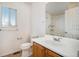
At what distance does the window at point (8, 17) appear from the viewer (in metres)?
1.53

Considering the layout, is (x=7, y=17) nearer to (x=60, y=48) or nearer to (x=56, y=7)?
(x=56, y=7)

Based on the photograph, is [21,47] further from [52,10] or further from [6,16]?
[52,10]

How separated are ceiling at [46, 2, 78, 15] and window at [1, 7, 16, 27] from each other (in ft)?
1.98

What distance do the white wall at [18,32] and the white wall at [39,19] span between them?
9 cm

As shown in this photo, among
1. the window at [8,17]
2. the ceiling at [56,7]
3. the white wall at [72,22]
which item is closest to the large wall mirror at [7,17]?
the window at [8,17]

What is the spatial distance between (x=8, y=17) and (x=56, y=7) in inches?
32.2

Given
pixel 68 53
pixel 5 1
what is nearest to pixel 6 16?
pixel 5 1

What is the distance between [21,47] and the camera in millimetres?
1616

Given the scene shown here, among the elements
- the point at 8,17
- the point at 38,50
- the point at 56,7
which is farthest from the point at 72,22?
the point at 8,17

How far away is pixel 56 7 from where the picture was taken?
1.64m

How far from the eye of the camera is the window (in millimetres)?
1529

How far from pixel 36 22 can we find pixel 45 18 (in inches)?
6.8

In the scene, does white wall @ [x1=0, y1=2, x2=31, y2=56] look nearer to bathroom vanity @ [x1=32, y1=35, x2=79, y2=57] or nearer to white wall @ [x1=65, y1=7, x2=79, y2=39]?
bathroom vanity @ [x1=32, y1=35, x2=79, y2=57]

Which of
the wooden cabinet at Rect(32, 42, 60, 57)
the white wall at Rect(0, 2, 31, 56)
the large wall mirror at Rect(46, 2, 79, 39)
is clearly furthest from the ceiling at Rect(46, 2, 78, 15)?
the wooden cabinet at Rect(32, 42, 60, 57)
